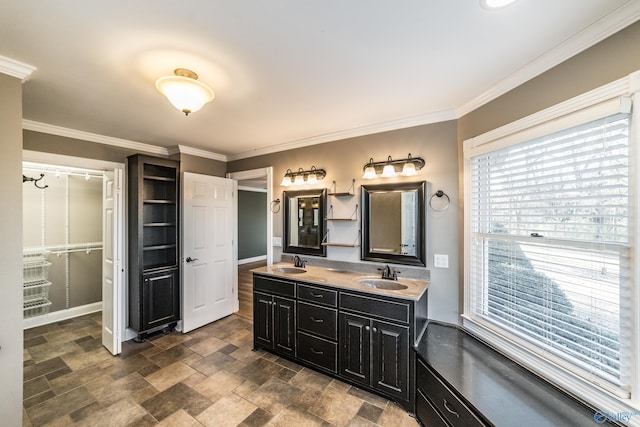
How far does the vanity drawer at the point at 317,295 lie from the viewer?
237 centimetres

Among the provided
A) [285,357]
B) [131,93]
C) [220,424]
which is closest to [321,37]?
[131,93]

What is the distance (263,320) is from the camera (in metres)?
2.85

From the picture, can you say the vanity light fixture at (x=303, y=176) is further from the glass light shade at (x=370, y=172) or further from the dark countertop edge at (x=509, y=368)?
the dark countertop edge at (x=509, y=368)

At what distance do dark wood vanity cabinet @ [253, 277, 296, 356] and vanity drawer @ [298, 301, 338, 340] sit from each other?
11 cm

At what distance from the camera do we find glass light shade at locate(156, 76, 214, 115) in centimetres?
157

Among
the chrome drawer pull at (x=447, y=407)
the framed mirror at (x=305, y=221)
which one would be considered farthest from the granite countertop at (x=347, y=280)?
the chrome drawer pull at (x=447, y=407)

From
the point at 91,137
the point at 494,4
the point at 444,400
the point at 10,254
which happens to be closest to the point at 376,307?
the point at 444,400

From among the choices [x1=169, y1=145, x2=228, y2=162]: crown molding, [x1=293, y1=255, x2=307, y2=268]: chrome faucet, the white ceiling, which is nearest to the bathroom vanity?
[x1=293, y1=255, x2=307, y2=268]: chrome faucet

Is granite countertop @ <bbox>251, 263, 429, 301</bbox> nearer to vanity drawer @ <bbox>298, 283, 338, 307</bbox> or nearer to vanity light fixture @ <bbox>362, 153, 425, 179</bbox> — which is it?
vanity drawer @ <bbox>298, 283, 338, 307</bbox>

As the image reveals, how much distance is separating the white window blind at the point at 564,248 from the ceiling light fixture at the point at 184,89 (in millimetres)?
2173

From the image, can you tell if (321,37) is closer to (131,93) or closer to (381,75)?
(381,75)

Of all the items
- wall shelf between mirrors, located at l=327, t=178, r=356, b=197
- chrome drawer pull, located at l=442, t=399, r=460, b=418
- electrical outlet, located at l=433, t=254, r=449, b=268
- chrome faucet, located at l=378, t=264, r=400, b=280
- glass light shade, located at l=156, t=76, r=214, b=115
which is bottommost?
chrome drawer pull, located at l=442, t=399, r=460, b=418

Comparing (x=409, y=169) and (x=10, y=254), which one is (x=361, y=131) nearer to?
(x=409, y=169)

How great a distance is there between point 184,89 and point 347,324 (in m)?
2.23
